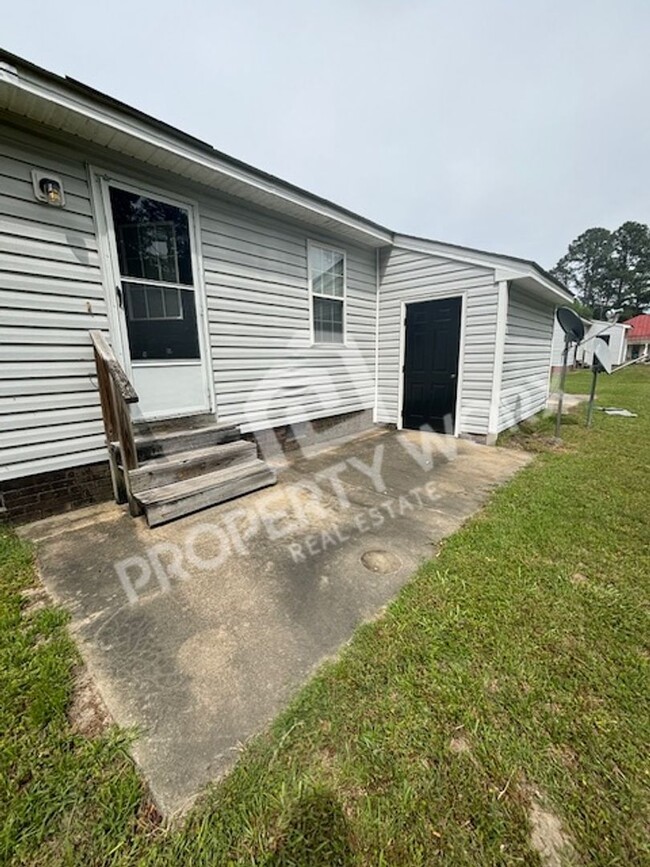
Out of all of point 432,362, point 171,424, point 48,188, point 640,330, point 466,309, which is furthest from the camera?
point 640,330

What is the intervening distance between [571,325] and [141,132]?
21.9 ft

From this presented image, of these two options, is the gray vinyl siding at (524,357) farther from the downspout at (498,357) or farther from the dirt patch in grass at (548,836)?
the dirt patch in grass at (548,836)

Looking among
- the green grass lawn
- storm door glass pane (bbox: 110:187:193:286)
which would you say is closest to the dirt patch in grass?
the green grass lawn

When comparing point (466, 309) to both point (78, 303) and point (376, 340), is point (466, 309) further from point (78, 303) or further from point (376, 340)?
point (78, 303)

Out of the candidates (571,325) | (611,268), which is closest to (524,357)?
(571,325)

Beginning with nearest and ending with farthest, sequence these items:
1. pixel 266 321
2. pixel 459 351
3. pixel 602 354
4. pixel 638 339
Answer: pixel 266 321, pixel 459 351, pixel 602 354, pixel 638 339

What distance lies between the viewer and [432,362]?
246 inches

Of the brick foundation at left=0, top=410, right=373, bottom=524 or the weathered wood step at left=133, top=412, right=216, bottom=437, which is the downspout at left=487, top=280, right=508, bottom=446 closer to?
the weathered wood step at left=133, top=412, right=216, bottom=437

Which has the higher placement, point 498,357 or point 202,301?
point 202,301

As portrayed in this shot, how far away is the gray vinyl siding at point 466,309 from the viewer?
5555 millimetres

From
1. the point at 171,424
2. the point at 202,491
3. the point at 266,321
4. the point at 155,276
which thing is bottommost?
the point at 202,491

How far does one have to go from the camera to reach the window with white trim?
549 centimetres

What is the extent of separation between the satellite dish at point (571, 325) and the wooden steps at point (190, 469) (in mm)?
5758

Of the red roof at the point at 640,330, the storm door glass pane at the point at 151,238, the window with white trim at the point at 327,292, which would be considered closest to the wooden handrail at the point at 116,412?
the storm door glass pane at the point at 151,238
